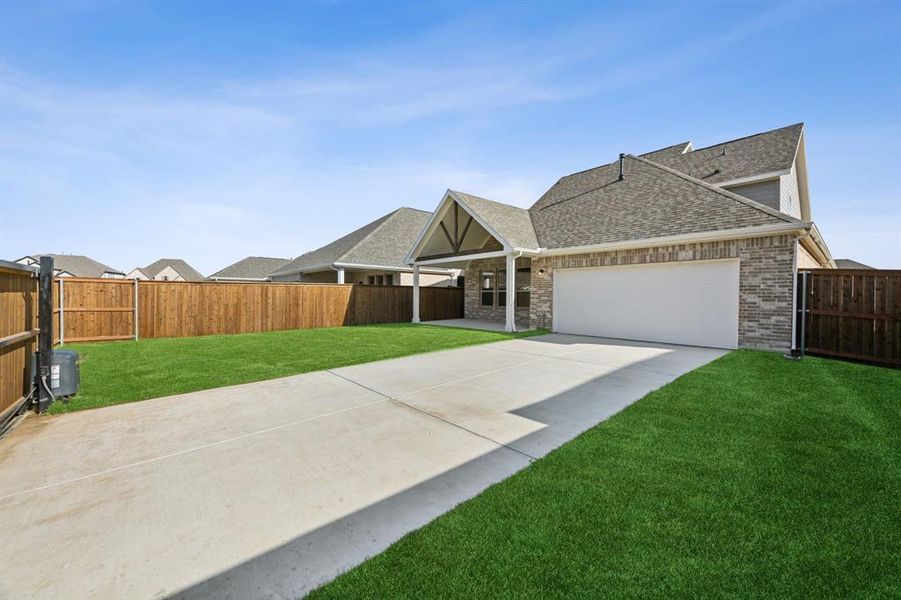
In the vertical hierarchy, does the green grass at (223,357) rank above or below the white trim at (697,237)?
below

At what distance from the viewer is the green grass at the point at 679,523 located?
2109mm

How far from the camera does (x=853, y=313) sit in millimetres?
8172

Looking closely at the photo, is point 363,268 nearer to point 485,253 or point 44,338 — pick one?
point 485,253

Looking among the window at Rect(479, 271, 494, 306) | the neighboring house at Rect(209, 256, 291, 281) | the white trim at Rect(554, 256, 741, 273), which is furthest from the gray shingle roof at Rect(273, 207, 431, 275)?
the white trim at Rect(554, 256, 741, 273)

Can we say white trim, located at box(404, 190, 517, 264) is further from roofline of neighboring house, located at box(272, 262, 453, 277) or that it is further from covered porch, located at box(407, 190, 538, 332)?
roofline of neighboring house, located at box(272, 262, 453, 277)

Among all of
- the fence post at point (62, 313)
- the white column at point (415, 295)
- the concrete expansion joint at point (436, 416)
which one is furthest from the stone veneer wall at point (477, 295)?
the fence post at point (62, 313)

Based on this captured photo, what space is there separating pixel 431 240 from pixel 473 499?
50.9ft

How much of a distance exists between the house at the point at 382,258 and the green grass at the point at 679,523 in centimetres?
1757

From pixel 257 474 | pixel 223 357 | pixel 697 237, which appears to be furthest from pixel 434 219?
pixel 257 474

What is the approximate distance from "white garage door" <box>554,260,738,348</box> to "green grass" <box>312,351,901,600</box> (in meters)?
5.94

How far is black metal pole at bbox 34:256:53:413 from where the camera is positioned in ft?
17.1

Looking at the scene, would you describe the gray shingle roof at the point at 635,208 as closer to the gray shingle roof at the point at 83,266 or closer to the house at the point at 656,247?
the house at the point at 656,247

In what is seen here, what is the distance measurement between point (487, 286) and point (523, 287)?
2.55 metres

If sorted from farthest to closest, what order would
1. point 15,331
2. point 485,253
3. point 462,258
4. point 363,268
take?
point 363,268 → point 462,258 → point 485,253 → point 15,331
